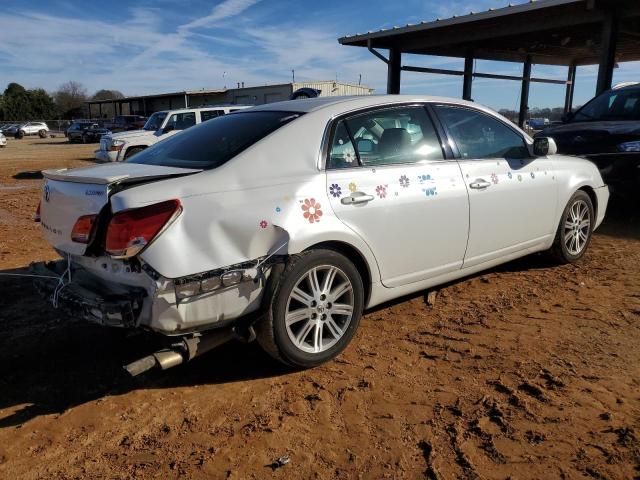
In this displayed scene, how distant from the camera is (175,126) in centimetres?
1510

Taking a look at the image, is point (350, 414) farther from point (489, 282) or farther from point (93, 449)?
point (489, 282)

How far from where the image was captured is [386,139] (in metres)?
3.75

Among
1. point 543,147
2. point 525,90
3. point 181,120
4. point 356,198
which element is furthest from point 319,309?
point 525,90

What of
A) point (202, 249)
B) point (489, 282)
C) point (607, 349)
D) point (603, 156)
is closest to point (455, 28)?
point (603, 156)

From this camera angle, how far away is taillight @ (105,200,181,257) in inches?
105

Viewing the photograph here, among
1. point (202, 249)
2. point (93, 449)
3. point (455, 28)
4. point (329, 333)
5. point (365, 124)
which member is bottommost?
point (93, 449)

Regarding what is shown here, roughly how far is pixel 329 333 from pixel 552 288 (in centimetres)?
239

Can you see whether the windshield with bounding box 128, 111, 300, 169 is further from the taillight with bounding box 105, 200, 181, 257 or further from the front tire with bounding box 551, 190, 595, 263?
the front tire with bounding box 551, 190, 595, 263

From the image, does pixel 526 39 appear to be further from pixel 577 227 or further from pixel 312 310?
pixel 312 310

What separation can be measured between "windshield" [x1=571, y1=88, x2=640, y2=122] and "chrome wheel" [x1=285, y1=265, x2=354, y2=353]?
6008 millimetres

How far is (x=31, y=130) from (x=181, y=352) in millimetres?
56647

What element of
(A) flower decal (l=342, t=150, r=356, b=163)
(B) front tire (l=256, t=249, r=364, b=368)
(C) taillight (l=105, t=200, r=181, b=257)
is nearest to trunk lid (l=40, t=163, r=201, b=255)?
(C) taillight (l=105, t=200, r=181, b=257)

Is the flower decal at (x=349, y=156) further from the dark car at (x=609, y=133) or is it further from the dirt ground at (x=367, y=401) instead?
the dark car at (x=609, y=133)

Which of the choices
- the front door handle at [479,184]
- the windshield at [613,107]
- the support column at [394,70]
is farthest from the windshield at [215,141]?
the support column at [394,70]
